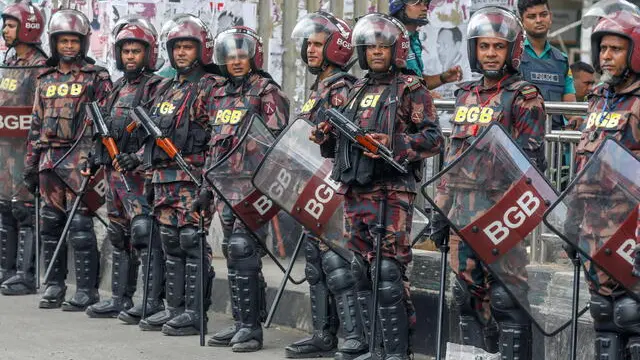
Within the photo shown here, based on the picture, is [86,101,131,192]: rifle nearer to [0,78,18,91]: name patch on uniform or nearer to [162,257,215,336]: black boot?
[162,257,215,336]: black boot

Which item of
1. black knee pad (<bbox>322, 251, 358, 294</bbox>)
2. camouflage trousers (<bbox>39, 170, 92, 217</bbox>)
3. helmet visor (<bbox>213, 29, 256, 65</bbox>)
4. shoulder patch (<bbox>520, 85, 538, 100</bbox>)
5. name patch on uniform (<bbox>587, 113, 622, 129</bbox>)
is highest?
helmet visor (<bbox>213, 29, 256, 65</bbox>)

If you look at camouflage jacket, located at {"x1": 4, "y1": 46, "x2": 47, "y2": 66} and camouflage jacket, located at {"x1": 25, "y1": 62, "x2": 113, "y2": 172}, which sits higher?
camouflage jacket, located at {"x1": 4, "y1": 46, "x2": 47, "y2": 66}

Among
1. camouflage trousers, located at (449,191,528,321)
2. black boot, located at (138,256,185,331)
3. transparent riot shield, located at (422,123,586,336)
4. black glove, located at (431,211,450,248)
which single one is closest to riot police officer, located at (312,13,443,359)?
black glove, located at (431,211,450,248)

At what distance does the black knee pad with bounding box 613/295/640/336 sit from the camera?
6141 mm

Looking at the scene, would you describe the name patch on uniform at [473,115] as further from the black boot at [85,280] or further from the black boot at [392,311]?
the black boot at [85,280]

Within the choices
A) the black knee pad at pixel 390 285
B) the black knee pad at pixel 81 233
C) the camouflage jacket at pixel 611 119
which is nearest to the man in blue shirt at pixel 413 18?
the black knee pad at pixel 390 285

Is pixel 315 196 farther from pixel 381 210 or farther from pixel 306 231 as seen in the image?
pixel 381 210

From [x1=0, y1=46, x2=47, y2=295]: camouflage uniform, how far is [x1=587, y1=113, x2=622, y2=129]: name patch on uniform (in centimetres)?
595

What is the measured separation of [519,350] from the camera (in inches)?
271

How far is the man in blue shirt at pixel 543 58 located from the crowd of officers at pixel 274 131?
8 cm

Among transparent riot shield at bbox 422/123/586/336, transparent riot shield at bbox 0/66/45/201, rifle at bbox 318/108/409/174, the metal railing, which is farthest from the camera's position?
transparent riot shield at bbox 0/66/45/201

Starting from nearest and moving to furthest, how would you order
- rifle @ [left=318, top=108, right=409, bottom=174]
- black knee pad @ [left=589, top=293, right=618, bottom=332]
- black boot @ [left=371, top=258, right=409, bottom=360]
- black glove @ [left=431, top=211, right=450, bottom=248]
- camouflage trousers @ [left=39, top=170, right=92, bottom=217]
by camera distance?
1. black knee pad @ [left=589, top=293, right=618, bottom=332]
2. black glove @ [left=431, top=211, right=450, bottom=248]
3. rifle @ [left=318, top=108, right=409, bottom=174]
4. black boot @ [left=371, top=258, right=409, bottom=360]
5. camouflage trousers @ [left=39, top=170, right=92, bottom=217]

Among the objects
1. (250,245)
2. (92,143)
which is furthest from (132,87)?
(250,245)

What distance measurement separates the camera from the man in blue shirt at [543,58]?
8.84 m
